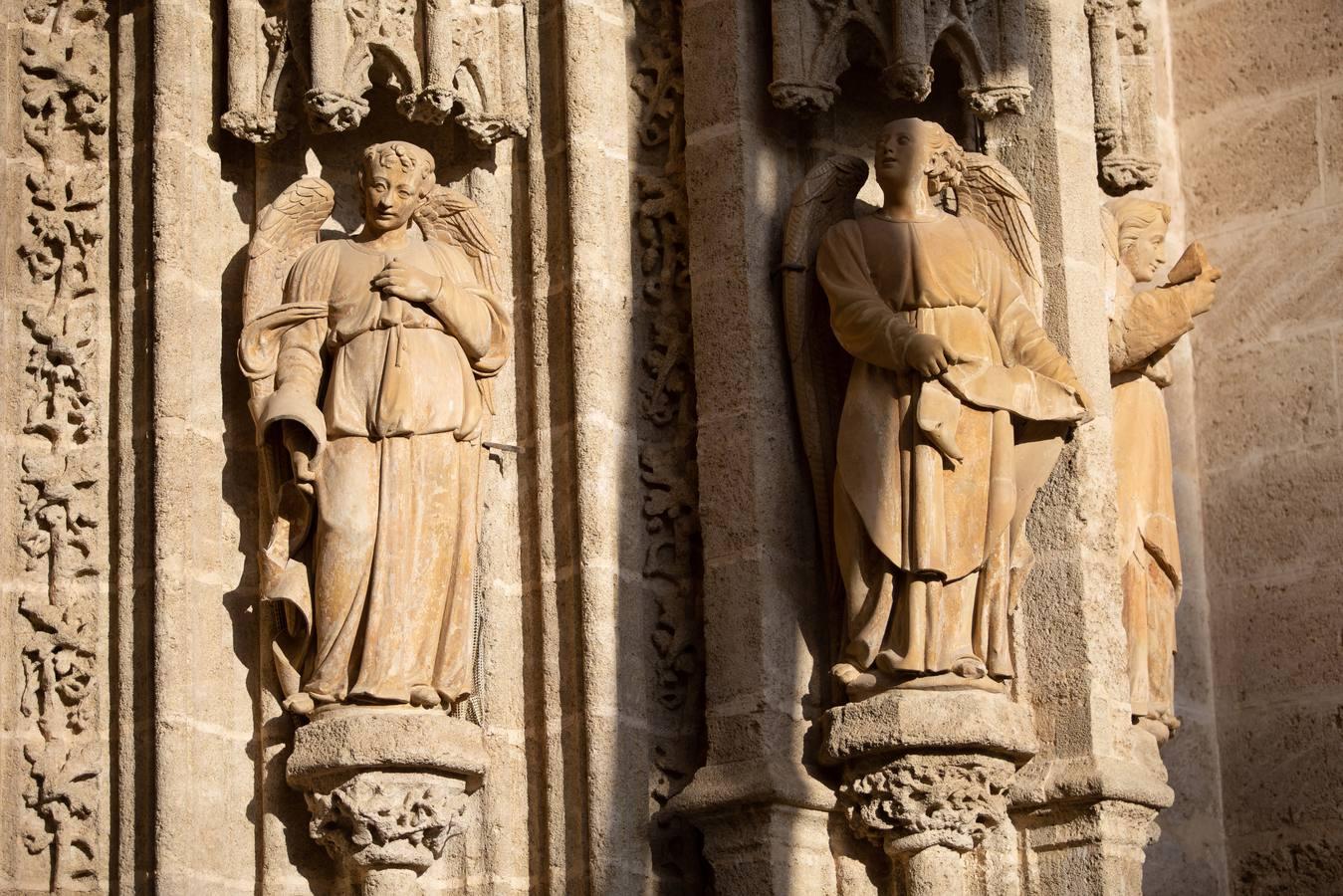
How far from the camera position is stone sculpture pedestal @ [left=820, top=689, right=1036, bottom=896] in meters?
8.34

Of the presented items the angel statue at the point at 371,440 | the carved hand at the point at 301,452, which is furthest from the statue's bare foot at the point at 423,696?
the carved hand at the point at 301,452

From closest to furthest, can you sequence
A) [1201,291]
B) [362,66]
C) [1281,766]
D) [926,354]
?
[926,354] < [362,66] < [1201,291] < [1281,766]

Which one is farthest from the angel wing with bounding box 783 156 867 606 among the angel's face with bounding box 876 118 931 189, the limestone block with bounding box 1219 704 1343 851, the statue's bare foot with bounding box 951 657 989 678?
the limestone block with bounding box 1219 704 1343 851

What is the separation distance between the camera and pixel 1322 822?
388 inches

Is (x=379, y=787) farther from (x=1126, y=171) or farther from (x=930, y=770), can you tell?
(x=1126, y=171)

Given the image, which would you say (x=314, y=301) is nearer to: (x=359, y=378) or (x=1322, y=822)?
(x=359, y=378)

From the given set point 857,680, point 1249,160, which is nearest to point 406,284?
point 857,680

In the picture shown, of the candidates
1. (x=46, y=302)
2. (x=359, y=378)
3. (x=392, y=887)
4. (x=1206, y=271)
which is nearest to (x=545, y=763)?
(x=392, y=887)

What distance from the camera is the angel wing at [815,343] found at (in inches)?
344

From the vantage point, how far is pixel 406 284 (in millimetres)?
8547

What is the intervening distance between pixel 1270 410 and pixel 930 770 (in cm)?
250

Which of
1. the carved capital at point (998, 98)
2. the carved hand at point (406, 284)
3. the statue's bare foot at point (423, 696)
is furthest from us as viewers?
the carved capital at point (998, 98)

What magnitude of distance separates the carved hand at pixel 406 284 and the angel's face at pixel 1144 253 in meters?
2.40

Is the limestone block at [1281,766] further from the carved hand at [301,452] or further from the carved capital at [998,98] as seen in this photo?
the carved hand at [301,452]
